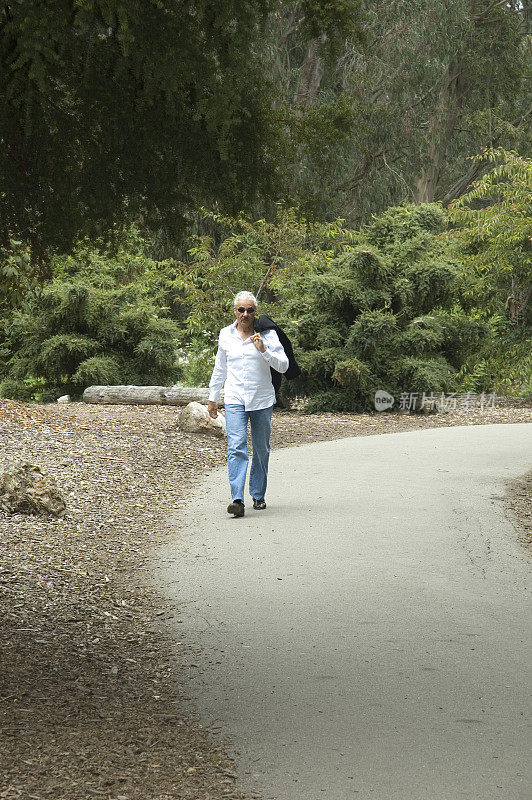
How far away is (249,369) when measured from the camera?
8820 mm

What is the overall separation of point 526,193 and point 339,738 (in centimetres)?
1816

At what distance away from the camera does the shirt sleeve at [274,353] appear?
8.68m

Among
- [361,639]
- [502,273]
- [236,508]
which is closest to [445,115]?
[502,273]

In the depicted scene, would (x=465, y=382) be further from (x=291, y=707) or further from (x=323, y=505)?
(x=291, y=707)

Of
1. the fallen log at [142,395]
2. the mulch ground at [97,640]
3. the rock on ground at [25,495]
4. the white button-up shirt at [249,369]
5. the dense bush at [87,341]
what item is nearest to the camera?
the mulch ground at [97,640]

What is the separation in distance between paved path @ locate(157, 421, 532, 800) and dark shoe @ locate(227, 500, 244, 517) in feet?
0.36

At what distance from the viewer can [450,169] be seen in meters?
31.9

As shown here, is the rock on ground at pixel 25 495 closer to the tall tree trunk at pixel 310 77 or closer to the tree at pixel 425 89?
the tree at pixel 425 89

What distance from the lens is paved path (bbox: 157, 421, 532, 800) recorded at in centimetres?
383

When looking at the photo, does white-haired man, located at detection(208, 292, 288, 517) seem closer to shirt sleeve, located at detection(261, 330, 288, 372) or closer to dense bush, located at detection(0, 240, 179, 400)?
shirt sleeve, located at detection(261, 330, 288, 372)

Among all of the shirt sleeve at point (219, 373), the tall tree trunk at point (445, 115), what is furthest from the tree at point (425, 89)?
the shirt sleeve at point (219, 373)

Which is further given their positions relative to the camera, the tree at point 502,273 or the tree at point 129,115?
the tree at point 502,273

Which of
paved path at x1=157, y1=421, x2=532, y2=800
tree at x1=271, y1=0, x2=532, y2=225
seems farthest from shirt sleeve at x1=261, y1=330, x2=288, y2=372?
tree at x1=271, y1=0, x2=532, y2=225

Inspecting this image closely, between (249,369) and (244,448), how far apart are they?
71 centimetres
